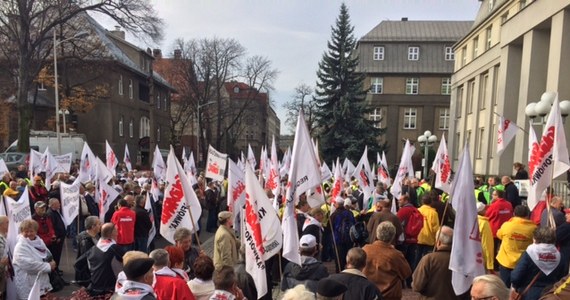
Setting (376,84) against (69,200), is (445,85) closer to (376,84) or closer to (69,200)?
(376,84)

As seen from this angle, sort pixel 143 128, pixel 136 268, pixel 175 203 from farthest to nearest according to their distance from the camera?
pixel 143 128
pixel 175 203
pixel 136 268

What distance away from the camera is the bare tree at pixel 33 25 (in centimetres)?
2533

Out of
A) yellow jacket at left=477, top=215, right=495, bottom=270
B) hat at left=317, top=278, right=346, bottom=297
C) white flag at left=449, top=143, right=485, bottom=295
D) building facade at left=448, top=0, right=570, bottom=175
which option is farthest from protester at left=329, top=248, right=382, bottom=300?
building facade at left=448, top=0, right=570, bottom=175

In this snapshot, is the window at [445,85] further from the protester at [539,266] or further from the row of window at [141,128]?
the protester at [539,266]

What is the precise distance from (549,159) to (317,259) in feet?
12.7

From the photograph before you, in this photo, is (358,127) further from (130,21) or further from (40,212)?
(40,212)

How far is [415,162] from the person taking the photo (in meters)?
43.0

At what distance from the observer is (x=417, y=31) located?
177 feet

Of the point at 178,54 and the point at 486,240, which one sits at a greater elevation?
the point at 178,54

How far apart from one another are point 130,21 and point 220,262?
24898 mm

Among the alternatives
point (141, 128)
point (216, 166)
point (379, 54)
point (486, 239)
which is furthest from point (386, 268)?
point (379, 54)

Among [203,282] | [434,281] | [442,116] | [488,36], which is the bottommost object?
[434,281]

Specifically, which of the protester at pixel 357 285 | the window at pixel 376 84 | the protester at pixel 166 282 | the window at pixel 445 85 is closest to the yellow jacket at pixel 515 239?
the protester at pixel 357 285

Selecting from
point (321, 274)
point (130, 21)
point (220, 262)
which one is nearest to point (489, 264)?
point (321, 274)
